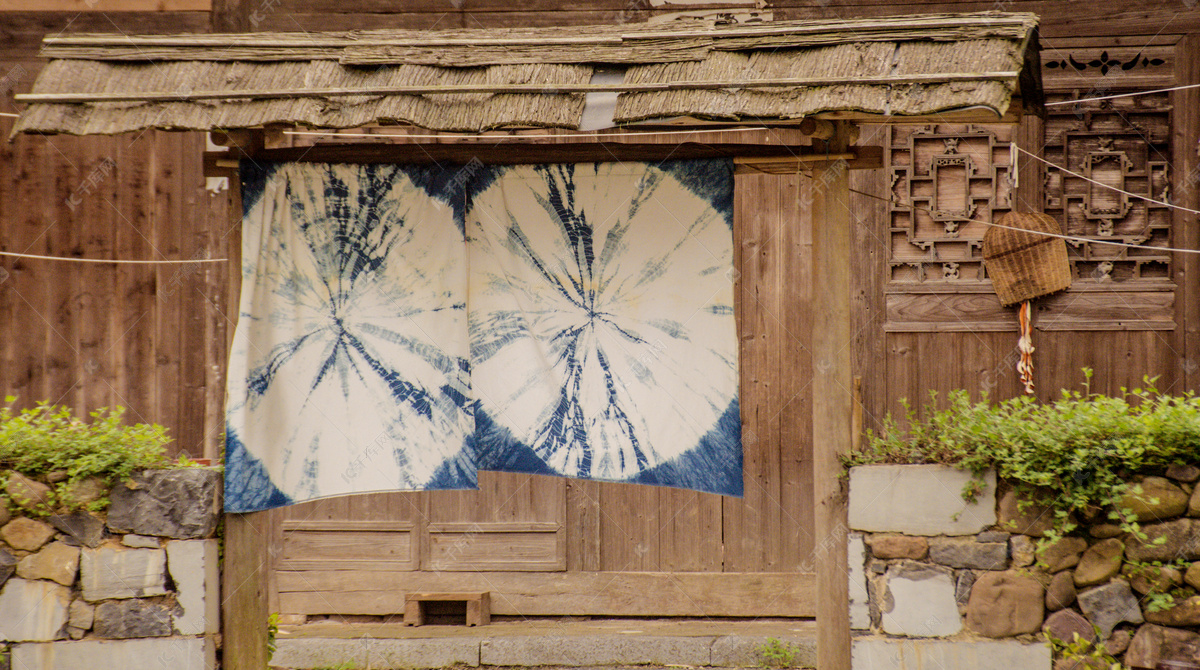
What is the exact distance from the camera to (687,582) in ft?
20.8

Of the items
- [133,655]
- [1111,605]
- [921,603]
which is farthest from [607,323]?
[133,655]

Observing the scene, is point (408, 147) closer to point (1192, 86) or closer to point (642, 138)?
point (642, 138)

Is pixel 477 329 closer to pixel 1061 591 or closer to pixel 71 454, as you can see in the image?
pixel 71 454

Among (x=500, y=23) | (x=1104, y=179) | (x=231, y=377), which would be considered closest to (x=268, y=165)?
(x=231, y=377)

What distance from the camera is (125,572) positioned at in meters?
4.22

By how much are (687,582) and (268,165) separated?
13.3 ft

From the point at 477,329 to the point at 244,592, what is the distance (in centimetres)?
174

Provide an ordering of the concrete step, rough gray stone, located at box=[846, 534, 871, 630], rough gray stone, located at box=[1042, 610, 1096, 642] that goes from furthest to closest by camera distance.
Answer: the concrete step
rough gray stone, located at box=[846, 534, 871, 630]
rough gray stone, located at box=[1042, 610, 1096, 642]

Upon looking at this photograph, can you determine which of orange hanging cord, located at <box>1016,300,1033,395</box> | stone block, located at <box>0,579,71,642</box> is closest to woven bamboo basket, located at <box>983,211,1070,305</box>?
orange hanging cord, located at <box>1016,300,1033,395</box>

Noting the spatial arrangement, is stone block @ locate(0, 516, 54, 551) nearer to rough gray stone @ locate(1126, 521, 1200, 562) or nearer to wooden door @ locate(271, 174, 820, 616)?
wooden door @ locate(271, 174, 820, 616)

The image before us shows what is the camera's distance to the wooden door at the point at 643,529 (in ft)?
20.7

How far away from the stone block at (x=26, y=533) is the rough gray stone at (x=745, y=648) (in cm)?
412

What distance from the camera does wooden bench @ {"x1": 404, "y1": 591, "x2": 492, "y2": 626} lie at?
634 centimetres

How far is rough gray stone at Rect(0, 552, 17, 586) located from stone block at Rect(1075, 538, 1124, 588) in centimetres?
505
